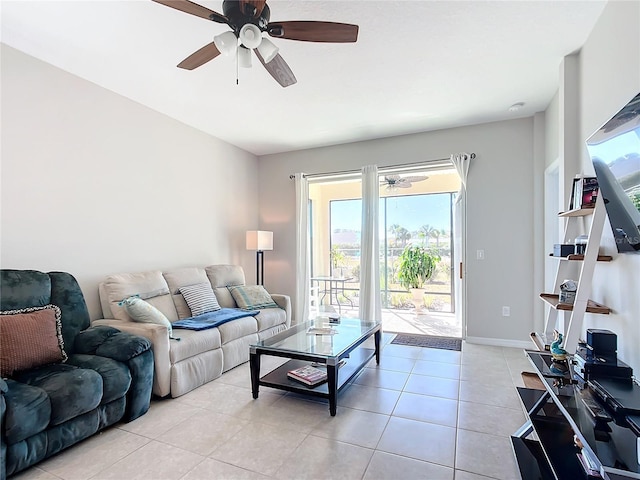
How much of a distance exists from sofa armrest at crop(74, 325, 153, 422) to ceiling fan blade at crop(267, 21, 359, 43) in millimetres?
2208

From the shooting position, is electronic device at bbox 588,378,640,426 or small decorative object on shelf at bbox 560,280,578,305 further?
small decorative object on shelf at bbox 560,280,578,305

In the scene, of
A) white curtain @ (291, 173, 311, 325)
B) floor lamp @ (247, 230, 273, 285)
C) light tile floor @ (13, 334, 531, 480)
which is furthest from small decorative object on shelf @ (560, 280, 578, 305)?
floor lamp @ (247, 230, 273, 285)

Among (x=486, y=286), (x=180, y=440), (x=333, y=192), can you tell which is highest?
(x=333, y=192)

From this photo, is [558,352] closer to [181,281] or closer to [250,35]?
[250,35]

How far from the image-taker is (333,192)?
22.5 feet

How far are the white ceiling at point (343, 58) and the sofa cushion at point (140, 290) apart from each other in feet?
5.85

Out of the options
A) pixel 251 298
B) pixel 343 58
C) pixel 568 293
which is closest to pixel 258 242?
pixel 251 298

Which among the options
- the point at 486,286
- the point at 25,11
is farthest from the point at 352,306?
the point at 25,11

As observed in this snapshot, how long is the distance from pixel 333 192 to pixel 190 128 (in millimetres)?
3328

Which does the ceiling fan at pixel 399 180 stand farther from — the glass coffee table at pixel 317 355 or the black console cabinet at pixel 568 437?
the black console cabinet at pixel 568 437

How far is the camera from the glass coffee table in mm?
2414

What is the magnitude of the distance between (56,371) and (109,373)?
28 cm

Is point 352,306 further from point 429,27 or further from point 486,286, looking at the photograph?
point 429,27

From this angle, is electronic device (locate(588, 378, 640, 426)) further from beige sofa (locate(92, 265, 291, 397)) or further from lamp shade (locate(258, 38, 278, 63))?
beige sofa (locate(92, 265, 291, 397))
